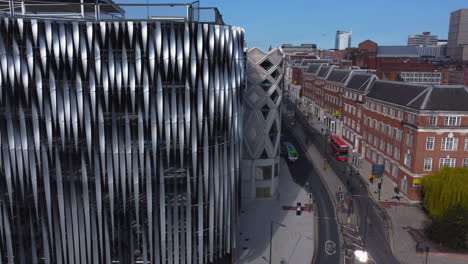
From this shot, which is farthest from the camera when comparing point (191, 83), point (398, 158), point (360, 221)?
point (398, 158)

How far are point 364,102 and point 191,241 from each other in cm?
5830

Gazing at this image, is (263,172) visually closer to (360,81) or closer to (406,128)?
(406,128)

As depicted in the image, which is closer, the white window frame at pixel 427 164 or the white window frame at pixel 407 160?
the white window frame at pixel 427 164

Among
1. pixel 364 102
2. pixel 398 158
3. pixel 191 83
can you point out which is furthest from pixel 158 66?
pixel 364 102

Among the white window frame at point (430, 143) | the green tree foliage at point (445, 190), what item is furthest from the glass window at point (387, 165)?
the green tree foliage at point (445, 190)

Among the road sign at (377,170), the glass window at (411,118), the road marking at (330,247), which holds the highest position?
the glass window at (411,118)

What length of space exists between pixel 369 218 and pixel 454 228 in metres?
11.1

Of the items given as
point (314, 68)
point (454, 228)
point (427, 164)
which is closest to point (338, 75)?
point (314, 68)

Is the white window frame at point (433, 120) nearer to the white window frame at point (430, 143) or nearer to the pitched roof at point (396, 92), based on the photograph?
the white window frame at point (430, 143)

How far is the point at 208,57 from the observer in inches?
1213

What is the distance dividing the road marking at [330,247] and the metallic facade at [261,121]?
16.2 m

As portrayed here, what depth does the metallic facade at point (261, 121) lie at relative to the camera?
5522cm

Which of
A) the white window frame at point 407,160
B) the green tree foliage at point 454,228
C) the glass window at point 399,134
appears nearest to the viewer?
the green tree foliage at point 454,228

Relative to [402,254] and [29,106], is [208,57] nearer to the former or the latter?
[29,106]
